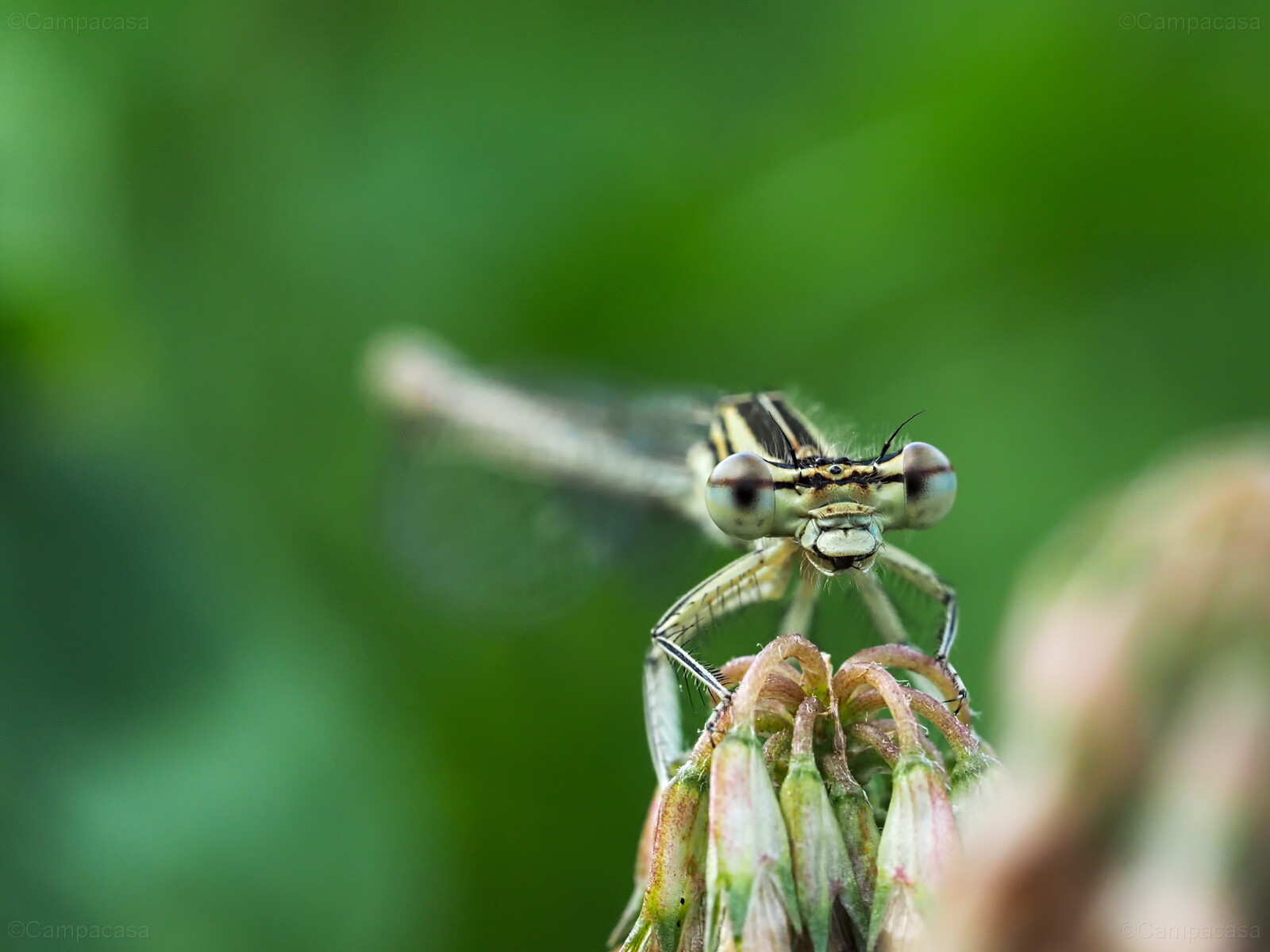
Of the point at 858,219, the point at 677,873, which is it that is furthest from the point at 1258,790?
the point at 858,219

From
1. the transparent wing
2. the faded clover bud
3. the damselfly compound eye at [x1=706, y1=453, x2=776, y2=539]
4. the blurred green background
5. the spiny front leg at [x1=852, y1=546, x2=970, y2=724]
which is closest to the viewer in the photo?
the faded clover bud

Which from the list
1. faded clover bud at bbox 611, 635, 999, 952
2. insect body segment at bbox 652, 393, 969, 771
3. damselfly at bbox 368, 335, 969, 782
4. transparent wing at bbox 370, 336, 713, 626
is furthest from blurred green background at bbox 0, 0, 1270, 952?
faded clover bud at bbox 611, 635, 999, 952

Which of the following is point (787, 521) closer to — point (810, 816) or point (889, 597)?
point (889, 597)

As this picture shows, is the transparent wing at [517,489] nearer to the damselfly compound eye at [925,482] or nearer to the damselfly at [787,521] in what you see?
the damselfly at [787,521]

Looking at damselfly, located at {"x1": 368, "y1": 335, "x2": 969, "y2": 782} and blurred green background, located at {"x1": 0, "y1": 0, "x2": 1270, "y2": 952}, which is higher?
blurred green background, located at {"x1": 0, "y1": 0, "x2": 1270, "y2": 952}

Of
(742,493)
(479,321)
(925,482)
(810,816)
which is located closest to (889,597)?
(925,482)

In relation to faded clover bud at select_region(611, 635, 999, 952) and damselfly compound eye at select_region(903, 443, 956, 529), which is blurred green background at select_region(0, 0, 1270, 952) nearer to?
damselfly compound eye at select_region(903, 443, 956, 529)

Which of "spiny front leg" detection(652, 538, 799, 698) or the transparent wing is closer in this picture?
"spiny front leg" detection(652, 538, 799, 698)

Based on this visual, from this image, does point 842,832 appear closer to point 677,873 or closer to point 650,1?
point 677,873
